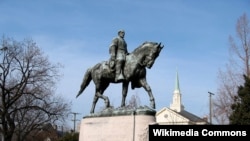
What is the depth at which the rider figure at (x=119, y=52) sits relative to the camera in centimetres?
1405

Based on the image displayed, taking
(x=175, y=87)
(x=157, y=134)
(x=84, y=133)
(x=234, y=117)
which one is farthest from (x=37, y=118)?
(x=175, y=87)

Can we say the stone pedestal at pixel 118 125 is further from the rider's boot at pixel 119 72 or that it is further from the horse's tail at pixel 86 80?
the horse's tail at pixel 86 80

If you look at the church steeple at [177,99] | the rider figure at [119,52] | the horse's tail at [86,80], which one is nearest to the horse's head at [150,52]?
the rider figure at [119,52]

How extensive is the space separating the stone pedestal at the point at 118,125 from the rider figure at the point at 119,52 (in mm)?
1383

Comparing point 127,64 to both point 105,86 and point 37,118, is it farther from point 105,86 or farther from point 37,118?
point 37,118

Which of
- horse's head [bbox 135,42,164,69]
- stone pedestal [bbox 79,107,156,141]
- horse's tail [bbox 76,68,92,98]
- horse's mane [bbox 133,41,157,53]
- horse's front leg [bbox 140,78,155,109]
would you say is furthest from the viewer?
horse's tail [bbox 76,68,92,98]

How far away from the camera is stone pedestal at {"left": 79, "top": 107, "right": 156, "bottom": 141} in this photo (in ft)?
42.2

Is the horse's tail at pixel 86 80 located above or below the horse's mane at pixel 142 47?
below

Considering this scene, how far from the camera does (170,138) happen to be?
37.8ft

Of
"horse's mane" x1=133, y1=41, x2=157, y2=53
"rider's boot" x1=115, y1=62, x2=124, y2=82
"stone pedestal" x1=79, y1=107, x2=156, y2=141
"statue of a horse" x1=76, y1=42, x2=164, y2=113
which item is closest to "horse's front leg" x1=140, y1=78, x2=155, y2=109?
"statue of a horse" x1=76, y1=42, x2=164, y2=113

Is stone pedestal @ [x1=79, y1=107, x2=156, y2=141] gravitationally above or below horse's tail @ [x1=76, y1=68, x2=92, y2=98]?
below

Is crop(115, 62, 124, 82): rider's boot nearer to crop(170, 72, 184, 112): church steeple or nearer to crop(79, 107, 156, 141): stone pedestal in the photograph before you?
crop(79, 107, 156, 141): stone pedestal

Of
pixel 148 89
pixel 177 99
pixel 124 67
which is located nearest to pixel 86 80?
pixel 124 67

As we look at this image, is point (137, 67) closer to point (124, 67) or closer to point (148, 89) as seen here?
point (124, 67)
